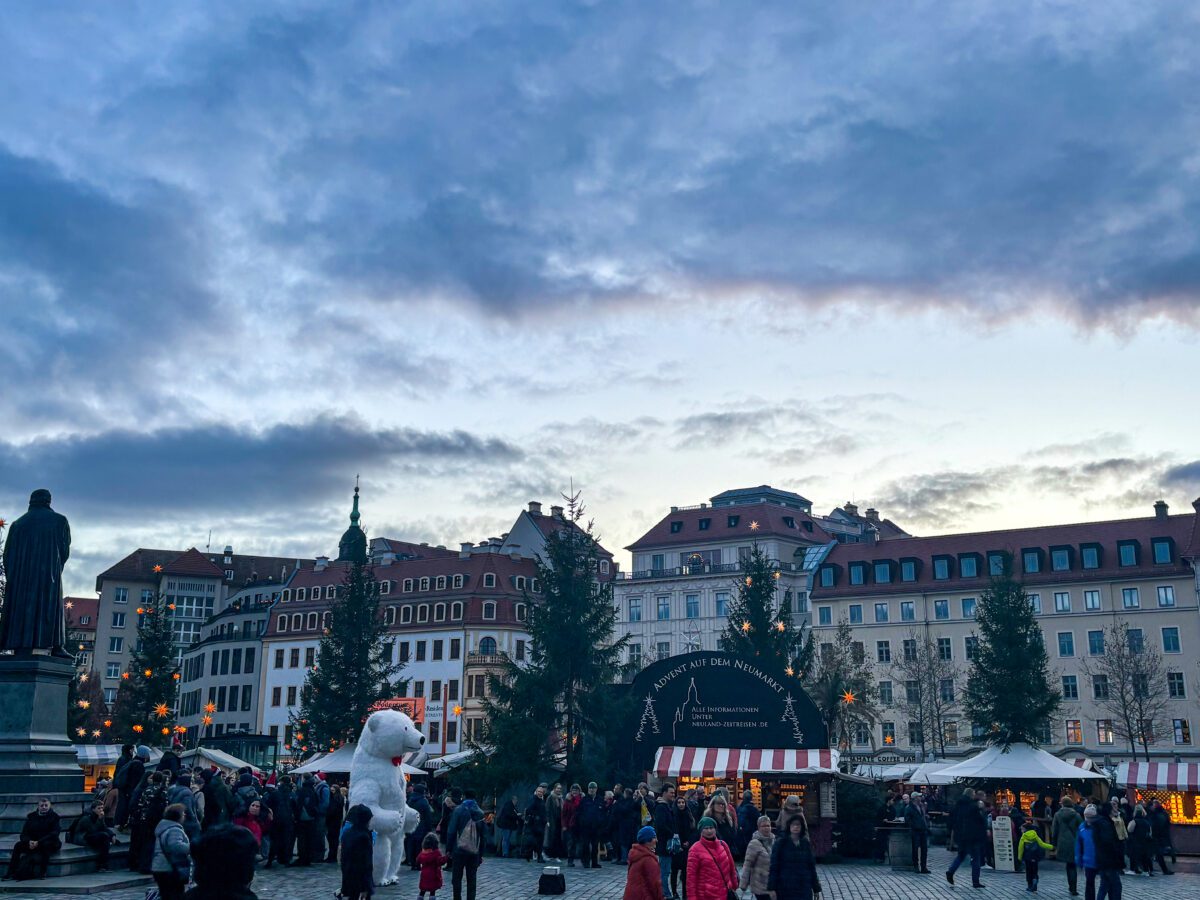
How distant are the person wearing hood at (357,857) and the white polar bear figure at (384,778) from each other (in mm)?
5747

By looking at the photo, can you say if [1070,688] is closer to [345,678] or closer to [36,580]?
[345,678]

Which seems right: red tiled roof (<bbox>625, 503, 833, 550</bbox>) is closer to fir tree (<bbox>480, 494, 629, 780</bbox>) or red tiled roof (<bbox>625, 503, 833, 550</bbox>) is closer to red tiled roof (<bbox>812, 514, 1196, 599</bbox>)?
red tiled roof (<bbox>812, 514, 1196, 599</bbox>)

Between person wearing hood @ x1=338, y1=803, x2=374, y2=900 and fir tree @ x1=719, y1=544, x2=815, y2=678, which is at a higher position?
fir tree @ x1=719, y1=544, x2=815, y2=678

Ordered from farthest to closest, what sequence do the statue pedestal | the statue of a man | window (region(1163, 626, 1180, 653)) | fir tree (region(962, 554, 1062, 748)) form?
window (region(1163, 626, 1180, 653))
fir tree (region(962, 554, 1062, 748))
the statue of a man
the statue pedestal

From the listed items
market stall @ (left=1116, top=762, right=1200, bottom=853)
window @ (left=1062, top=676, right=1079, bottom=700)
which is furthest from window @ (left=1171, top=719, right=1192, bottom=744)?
market stall @ (left=1116, top=762, right=1200, bottom=853)

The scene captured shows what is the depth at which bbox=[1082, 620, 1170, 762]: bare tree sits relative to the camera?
210 ft

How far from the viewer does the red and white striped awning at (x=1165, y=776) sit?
35.2 meters

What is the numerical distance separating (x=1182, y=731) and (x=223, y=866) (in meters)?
72.9

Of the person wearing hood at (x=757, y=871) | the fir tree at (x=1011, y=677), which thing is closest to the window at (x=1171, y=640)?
the fir tree at (x=1011, y=677)

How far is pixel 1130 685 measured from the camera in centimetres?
6844

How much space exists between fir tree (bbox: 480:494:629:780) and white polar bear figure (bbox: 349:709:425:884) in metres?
11.9

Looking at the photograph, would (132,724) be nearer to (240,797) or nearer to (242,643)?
(242,643)

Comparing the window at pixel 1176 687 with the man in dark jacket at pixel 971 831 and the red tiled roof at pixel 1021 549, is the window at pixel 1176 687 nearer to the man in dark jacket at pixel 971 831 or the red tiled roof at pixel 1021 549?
the red tiled roof at pixel 1021 549

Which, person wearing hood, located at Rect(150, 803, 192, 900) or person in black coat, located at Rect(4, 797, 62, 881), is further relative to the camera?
person in black coat, located at Rect(4, 797, 62, 881)
